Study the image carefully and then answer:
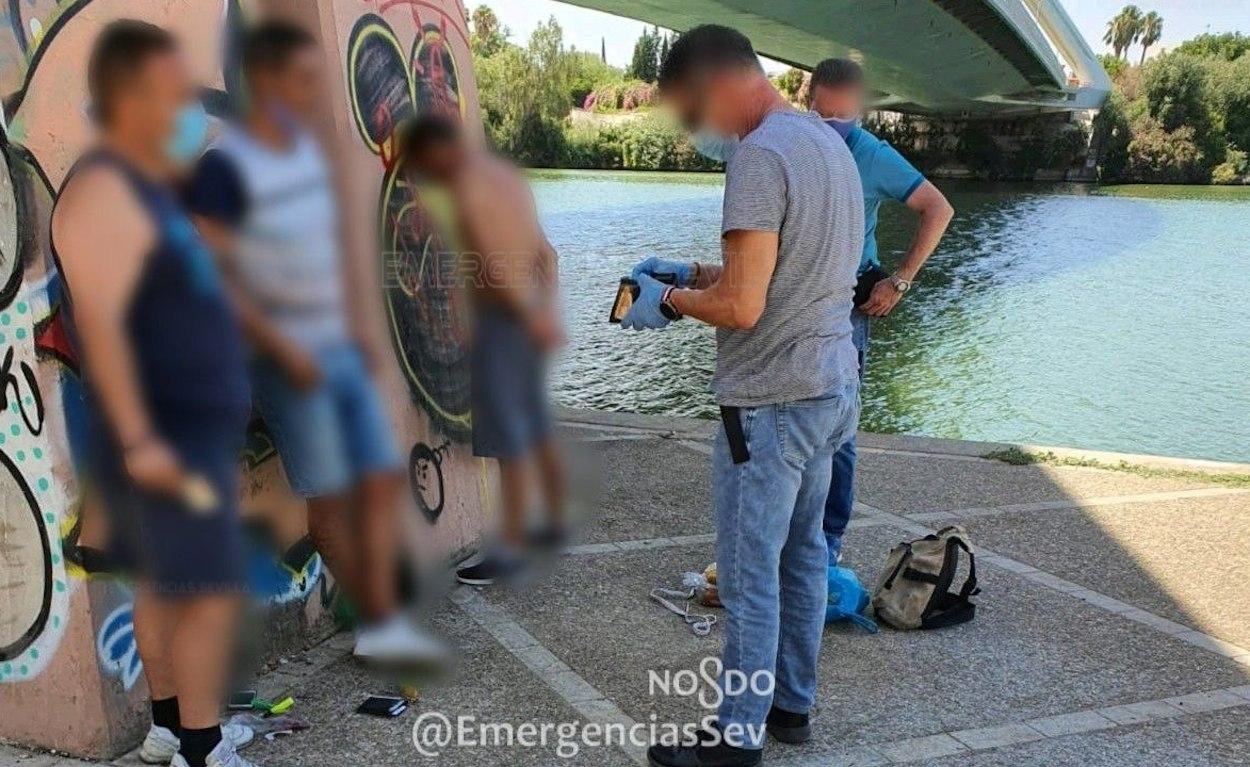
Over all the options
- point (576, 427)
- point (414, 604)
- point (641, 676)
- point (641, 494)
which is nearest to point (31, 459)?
point (414, 604)

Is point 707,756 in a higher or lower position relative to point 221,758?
lower

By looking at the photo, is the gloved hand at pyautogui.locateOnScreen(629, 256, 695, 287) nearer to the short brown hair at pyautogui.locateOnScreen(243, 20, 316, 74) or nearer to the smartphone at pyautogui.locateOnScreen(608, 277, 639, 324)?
the smartphone at pyautogui.locateOnScreen(608, 277, 639, 324)

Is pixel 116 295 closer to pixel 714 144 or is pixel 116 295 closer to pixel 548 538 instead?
pixel 714 144

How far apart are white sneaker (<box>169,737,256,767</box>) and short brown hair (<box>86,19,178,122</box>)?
4.97 ft

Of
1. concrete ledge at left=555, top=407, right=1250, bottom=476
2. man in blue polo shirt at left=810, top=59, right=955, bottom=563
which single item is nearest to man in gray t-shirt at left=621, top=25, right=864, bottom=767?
man in blue polo shirt at left=810, top=59, right=955, bottom=563

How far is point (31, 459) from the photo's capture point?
2.60m

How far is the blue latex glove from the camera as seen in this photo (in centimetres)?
278

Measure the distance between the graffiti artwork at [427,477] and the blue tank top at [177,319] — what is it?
60.2 inches

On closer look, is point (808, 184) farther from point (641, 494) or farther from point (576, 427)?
point (576, 427)

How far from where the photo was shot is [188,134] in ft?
8.23

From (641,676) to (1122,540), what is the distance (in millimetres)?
2754

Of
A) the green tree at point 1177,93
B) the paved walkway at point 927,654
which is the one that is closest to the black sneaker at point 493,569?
the paved walkway at point 927,654

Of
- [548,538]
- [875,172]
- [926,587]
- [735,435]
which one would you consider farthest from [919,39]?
[735,435]

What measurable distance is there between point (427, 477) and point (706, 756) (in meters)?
1.62
